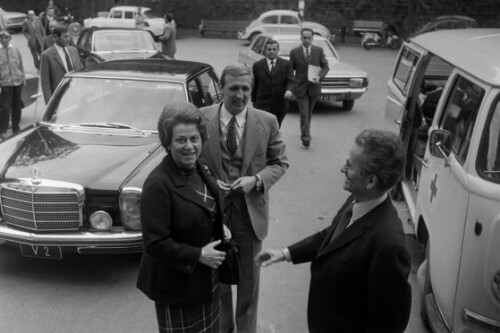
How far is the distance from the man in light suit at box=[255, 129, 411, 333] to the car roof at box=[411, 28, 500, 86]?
59.0 inches

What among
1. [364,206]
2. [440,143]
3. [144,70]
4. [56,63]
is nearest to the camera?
[364,206]

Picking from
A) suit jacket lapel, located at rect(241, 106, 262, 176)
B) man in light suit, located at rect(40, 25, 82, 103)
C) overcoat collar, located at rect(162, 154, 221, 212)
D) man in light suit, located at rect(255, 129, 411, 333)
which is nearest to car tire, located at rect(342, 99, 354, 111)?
man in light suit, located at rect(40, 25, 82, 103)

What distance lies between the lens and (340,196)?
7234 millimetres

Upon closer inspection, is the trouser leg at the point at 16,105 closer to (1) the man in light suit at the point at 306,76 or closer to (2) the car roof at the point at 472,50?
(1) the man in light suit at the point at 306,76

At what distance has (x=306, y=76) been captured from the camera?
29.1ft

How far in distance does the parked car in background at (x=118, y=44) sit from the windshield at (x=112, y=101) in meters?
7.38

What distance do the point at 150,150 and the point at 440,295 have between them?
111 inches

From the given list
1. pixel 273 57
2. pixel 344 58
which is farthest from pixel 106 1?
pixel 273 57

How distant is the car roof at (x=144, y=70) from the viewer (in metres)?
6.07

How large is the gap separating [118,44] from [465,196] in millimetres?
11836

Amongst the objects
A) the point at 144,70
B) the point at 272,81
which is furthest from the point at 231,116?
the point at 272,81

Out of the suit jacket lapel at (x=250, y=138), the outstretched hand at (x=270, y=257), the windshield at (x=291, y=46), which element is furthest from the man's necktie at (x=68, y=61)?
the outstretched hand at (x=270, y=257)

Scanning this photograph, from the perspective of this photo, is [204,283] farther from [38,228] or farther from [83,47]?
[83,47]

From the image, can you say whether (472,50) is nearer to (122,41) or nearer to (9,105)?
(9,105)
